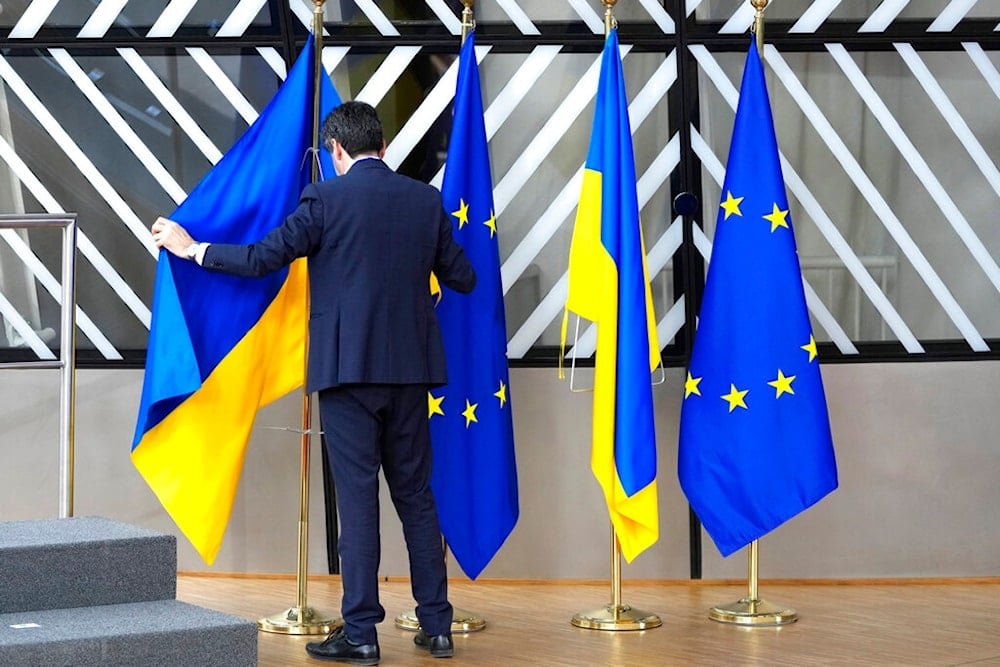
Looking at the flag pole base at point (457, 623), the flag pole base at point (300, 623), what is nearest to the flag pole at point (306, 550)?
the flag pole base at point (300, 623)

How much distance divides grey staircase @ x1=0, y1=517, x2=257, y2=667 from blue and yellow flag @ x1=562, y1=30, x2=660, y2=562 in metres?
1.65

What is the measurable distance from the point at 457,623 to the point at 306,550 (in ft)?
1.93

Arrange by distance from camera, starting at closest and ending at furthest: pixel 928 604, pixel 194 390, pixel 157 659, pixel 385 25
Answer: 1. pixel 157 659
2. pixel 194 390
3. pixel 928 604
4. pixel 385 25

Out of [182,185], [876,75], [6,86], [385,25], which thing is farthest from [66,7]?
[876,75]

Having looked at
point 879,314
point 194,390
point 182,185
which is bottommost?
point 194,390

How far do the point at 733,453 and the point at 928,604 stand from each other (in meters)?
1.02

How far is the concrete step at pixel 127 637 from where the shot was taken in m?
3.12

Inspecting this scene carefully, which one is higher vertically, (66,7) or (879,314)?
(66,7)

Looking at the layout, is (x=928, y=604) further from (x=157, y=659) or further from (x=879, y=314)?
(x=157, y=659)

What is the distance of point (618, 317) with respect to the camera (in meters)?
4.70

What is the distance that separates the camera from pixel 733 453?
4.89 metres

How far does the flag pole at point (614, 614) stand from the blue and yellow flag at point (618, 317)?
0.09 metres

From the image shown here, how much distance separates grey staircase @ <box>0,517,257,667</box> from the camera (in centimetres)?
318

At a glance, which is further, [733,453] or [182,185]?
[182,185]
